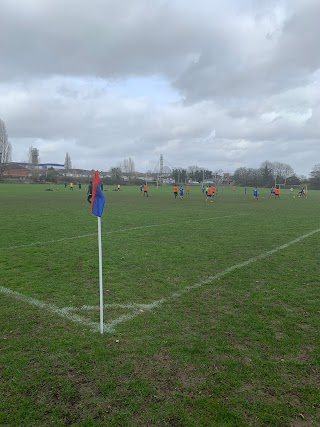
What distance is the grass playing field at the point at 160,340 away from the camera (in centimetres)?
311

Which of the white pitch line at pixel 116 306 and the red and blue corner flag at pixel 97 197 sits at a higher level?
the red and blue corner flag at pixel 97 197

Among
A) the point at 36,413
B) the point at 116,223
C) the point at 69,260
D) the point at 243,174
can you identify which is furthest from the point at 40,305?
the point at 243,174

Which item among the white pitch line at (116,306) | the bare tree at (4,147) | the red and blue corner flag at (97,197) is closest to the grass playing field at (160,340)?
the white pitch line at (116,306)

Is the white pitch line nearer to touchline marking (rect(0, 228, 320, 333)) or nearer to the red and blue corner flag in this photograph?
touchline marking (rect(0, 228, 320, 333))

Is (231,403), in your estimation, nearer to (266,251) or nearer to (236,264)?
(236,264)

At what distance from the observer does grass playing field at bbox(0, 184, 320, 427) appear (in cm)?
311

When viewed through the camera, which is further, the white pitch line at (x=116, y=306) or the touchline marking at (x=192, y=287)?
the white pitch line at (x=116, y=306)

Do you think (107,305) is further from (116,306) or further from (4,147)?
(4,147)

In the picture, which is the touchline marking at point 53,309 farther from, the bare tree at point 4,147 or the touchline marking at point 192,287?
the bare tree at point 4,147

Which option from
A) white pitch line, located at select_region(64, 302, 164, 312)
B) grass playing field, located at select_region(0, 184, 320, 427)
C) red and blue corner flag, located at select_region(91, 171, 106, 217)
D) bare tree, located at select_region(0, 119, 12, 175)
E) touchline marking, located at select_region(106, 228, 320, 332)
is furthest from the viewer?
bare tree, located at select_region(0, 119, 12, 175)

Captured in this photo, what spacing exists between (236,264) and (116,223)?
860 cm

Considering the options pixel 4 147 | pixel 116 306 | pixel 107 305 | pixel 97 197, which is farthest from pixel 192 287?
pixel 4 147

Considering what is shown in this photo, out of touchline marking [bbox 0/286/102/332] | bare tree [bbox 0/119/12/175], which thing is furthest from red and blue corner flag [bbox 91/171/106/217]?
bare tree [bbox 0/119/12/175]

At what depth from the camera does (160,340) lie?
4.38 metres
